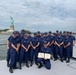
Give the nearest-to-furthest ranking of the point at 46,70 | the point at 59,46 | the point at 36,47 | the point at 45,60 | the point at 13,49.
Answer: the point at 13,49, the point at 46,70, the point at 45,60, the point at 36,47, the point at 59,46

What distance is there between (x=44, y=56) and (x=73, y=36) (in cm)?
211

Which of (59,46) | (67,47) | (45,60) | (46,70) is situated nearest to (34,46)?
(45,60)

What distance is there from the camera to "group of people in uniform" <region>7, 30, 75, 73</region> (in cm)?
600

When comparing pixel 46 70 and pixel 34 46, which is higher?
pixel 34 46

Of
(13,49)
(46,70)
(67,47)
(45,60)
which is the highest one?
(13,49)

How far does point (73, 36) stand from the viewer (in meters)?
8.01

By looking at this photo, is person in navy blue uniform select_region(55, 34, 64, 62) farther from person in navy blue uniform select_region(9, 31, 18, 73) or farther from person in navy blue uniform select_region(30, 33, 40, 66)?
person in navy blue uniform select_region(9, 31, 18, 73)

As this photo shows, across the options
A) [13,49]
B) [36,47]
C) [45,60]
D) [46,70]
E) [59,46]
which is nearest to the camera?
[13,49]

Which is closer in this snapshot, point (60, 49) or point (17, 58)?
point (17, 58)

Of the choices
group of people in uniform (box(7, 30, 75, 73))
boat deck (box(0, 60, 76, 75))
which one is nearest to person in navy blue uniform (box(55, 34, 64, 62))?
group of people in uniform (box(7, 30, 75, 73))

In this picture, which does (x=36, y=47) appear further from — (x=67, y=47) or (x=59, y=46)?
(x=67, y=47)

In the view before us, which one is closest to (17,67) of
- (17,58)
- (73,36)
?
(17,58)

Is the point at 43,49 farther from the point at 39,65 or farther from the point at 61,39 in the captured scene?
the point at 61,39

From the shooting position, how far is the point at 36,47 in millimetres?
6816
